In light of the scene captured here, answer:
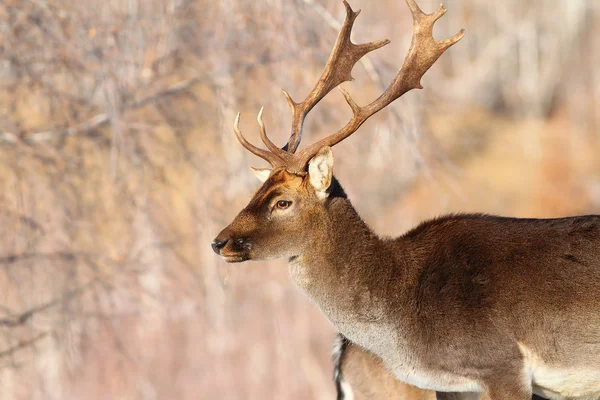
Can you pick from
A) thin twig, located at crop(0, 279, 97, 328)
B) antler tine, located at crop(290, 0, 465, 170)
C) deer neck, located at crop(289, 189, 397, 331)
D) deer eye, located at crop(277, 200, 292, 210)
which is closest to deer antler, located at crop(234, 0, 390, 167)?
antler tine, located at crop(290, 0, 465, 170)

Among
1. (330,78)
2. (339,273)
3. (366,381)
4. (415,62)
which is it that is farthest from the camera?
(366,381)

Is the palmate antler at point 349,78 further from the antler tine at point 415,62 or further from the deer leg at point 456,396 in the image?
the deer leg at point 456,396

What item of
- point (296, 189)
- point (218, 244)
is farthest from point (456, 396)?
point (218, 244)

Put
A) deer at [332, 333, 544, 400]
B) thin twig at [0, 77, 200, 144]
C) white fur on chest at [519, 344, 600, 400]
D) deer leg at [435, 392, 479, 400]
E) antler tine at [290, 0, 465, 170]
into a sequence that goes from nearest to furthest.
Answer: white fur on chest at [519, 344, 600, 400]
antler tine at [290, 0, 465, 170]
deer leg at [435, 392, 479, 400]
deer at [332, 333, 544, 400]
thin twig at [0, 77, 200, 144]

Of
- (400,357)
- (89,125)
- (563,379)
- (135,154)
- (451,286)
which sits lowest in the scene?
(563,379)

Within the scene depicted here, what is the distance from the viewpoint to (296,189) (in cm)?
593

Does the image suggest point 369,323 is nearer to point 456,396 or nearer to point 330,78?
point 456,396

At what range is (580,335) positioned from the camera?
5699mm

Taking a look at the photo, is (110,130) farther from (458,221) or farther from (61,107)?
(458,221)

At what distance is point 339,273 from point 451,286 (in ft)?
2.05

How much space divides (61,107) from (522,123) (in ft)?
73.0

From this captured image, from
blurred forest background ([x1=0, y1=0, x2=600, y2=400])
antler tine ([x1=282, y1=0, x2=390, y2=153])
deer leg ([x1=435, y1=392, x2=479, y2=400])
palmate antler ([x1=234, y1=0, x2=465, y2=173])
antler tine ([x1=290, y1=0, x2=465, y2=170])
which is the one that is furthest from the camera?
blurred forest background ([x1=0, y1=0, x2=600, y2=400])

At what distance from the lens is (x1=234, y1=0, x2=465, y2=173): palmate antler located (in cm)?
601

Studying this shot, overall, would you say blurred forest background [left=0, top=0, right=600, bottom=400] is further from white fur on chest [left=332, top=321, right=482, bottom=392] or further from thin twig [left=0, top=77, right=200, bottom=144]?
white fur on chest [left=332, top=321, right=482, bottom=392]
